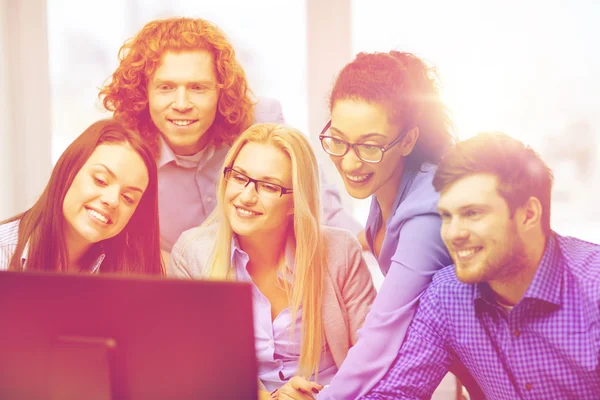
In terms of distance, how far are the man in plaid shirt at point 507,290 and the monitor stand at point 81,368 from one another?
750 mm

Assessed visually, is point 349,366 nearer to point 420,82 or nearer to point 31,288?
point 420,82

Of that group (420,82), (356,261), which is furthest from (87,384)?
(420,82)

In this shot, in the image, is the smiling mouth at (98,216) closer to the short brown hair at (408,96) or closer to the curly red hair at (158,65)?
the curly red hair at (158,65)

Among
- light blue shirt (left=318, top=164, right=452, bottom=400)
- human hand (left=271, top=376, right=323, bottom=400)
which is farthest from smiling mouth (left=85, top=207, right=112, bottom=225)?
light blue shirt (left=318, top=164, right=452, bottom=400)

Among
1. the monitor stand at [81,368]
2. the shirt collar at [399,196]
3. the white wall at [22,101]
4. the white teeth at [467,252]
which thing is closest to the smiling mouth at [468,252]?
the white teeth at [467,252]

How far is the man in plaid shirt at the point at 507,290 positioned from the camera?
1.36 meters

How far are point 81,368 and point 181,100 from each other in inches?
41.6

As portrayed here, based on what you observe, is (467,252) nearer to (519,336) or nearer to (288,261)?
(519,336)

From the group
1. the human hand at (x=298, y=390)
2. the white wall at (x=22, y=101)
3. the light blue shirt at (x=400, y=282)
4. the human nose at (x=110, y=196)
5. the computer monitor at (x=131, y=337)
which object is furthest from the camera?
the white wall at (x=22, y=101)

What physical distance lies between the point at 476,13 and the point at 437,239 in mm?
632

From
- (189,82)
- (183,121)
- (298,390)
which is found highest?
(189,82)

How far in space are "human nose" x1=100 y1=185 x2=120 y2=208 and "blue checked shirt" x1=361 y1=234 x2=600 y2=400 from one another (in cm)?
90

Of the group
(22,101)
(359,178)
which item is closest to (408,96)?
(359,178)

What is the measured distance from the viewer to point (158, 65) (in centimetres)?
191
